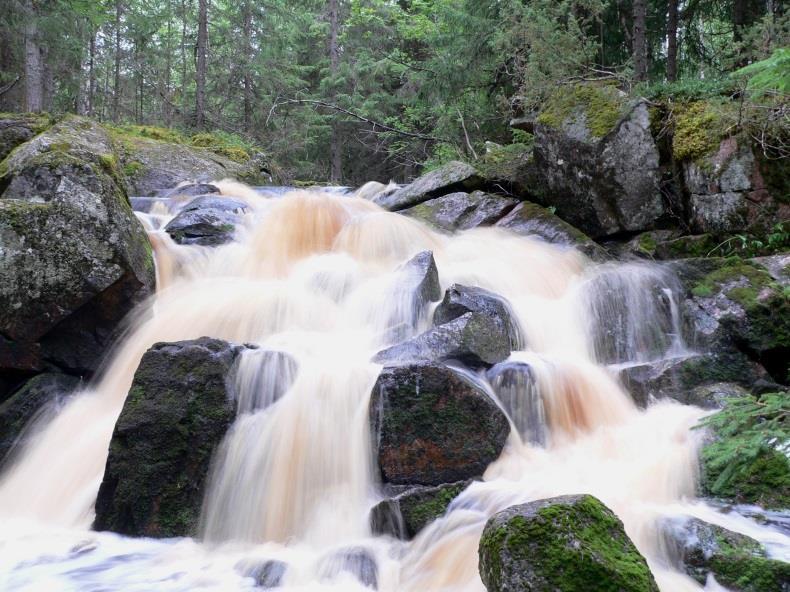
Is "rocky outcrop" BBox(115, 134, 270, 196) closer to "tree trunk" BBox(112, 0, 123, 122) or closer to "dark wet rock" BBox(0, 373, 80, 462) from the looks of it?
"dark wet rock" BBox(0, 373, 80, 462)

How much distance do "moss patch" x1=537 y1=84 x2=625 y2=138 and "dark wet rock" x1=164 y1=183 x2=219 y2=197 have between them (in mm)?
6227

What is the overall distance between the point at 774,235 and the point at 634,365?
2.84m

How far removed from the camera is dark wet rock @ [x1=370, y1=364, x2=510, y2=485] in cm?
480

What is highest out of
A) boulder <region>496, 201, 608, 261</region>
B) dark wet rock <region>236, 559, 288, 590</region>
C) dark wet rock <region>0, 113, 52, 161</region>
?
dark wet rock <region>0, 113, 52, 161</region>

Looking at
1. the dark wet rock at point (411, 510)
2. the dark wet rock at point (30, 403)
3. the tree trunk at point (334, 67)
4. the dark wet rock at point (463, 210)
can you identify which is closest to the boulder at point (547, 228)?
the dark wet rock at point (463, 210)

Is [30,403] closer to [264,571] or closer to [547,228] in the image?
[264,571]

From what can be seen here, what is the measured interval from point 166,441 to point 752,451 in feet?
13.3

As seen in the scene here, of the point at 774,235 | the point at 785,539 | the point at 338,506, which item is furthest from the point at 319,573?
the point at 774,235

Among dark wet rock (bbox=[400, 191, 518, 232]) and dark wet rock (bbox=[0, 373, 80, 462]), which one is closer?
dark wet rock (bbox=[0, 373, 80, 462])

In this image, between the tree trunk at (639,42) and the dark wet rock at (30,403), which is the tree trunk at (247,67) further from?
the dark wet rock at (30,403)

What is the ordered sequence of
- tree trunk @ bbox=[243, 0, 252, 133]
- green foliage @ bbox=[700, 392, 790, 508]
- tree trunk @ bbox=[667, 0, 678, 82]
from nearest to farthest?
green foliage @ bbox=[700, 392, 790, 508]
tree trunk @ bbox=[667, 0, 678, 82]
tree trunk @ bbox=[243, 0, 252, 133]

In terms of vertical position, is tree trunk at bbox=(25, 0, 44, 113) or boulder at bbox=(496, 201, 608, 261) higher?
tree trunk at bbox=(25, 0, 44, 113)

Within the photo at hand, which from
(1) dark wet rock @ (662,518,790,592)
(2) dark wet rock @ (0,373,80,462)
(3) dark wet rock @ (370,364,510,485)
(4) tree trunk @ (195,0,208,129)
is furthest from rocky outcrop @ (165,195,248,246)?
(4) tree trunk @ (195,0,208,129)

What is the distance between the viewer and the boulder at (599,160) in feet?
28.6
